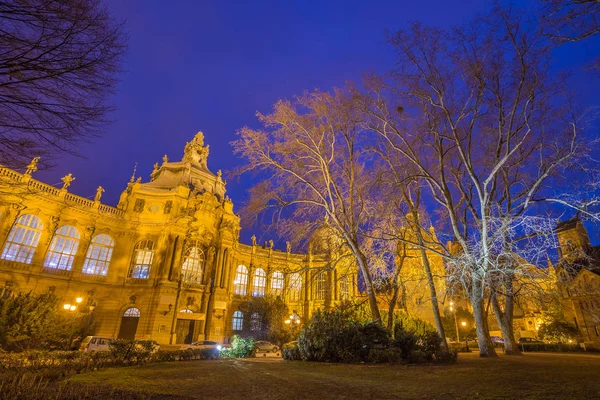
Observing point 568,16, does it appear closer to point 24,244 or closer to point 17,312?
point 17,312

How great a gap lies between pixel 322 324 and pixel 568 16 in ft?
40.1

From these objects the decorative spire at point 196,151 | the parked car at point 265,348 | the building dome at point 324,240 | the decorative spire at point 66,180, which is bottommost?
the parked car at point 265,348

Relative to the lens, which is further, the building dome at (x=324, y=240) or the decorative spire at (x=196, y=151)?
the decorative spire at (x=196, y=151)

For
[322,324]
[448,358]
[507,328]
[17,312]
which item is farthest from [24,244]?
[507,328]

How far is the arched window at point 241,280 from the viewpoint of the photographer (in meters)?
Result: 41.4

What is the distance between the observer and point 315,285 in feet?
150

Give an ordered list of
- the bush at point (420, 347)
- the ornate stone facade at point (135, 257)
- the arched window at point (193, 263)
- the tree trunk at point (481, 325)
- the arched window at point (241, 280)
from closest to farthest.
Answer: the bush at point (420, 347) < the tree trunk at point (481, 325) < the ornate stone facade at point (135, 257) < the arched window at point (193, 263) < the arched window at point (241, 280)

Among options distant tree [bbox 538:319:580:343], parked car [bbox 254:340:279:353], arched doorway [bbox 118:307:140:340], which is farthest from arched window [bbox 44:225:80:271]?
distant tree [bbox 538:319:580:343]

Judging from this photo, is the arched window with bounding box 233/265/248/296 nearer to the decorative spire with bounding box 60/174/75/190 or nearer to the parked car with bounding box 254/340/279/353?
the parked car with bounding box 254/340/279/353

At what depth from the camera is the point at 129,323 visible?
30406 millimetres

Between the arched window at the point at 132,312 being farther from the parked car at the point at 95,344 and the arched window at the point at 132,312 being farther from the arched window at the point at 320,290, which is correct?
the arched window at the point at 320,290

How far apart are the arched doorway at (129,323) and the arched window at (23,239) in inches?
384

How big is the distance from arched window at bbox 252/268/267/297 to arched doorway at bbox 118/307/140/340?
15686 millimetres

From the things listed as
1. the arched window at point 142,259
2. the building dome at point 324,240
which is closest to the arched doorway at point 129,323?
the arched window at point 142,259
